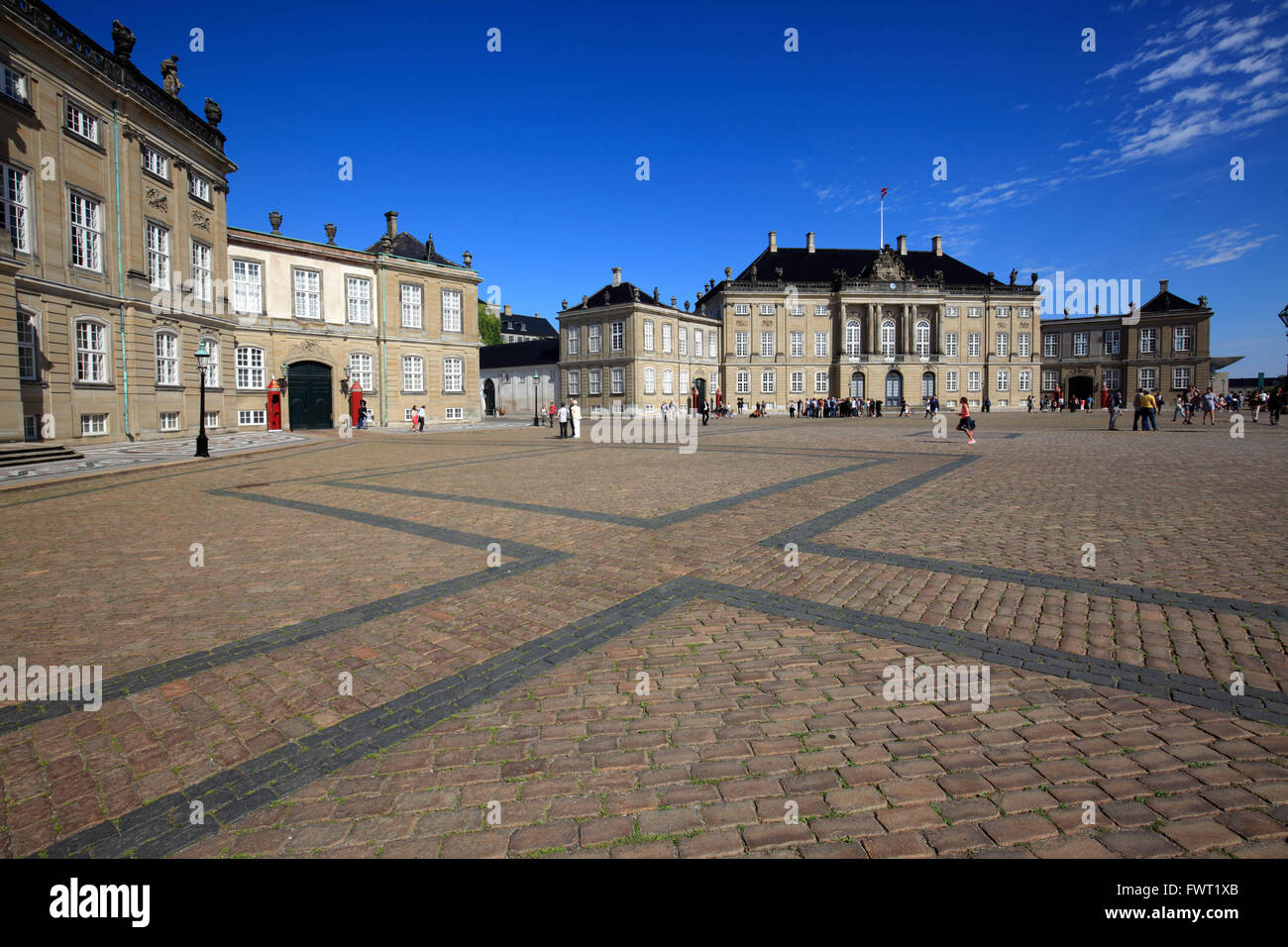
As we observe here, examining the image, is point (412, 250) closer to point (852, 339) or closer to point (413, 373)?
point (413, 373)

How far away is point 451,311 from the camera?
41.2 metres

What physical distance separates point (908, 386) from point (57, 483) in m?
70.4

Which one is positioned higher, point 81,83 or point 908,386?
point 81,83

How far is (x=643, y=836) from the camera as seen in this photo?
8.43ft

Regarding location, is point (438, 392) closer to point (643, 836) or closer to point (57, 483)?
point (57, 483)

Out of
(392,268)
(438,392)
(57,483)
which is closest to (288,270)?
(392,268)

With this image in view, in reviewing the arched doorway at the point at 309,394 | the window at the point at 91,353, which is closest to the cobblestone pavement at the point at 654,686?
the window at the point at 91,353

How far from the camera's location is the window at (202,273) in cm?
2642

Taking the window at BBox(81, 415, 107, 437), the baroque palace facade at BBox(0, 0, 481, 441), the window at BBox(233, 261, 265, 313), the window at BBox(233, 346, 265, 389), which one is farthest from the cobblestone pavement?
the window at BBox(233, 261, 265, 313)

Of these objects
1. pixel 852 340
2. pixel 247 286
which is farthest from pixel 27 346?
pixel 852 340

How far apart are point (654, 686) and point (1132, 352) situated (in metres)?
94.1

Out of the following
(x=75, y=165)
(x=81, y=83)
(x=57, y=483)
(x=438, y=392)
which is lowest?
(x=57, y=483)

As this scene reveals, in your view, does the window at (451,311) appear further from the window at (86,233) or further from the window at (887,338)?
the window at (887,338)

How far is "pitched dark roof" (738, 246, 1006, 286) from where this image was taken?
71.5 meters
